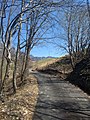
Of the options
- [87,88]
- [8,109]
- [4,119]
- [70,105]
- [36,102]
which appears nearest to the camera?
[4,119]

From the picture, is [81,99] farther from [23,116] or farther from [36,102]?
[23,116]

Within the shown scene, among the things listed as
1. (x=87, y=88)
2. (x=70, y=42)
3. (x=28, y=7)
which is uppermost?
(x=28, y=7)

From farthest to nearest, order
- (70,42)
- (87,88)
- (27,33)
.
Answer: (70,42)
(27,33)
(87,88)

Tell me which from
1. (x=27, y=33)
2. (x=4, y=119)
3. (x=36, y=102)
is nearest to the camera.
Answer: (x=4, y=119)

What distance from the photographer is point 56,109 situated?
1322 cm

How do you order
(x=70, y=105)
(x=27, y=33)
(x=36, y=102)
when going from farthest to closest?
(x=27, y=33) < (x=36, y=102) < (x=70, y=105)

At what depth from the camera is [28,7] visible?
13.3 metres

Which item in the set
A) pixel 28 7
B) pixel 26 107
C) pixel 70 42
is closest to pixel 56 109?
pixel 26 107

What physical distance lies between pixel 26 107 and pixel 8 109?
37.2 inches

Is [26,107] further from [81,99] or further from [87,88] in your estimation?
[87,88]

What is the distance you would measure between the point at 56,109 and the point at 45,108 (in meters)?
0.59

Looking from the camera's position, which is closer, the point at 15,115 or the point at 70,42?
the point at 15,115

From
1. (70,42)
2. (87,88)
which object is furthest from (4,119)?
(70,42)

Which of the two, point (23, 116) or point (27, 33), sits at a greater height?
point (27, 33)
